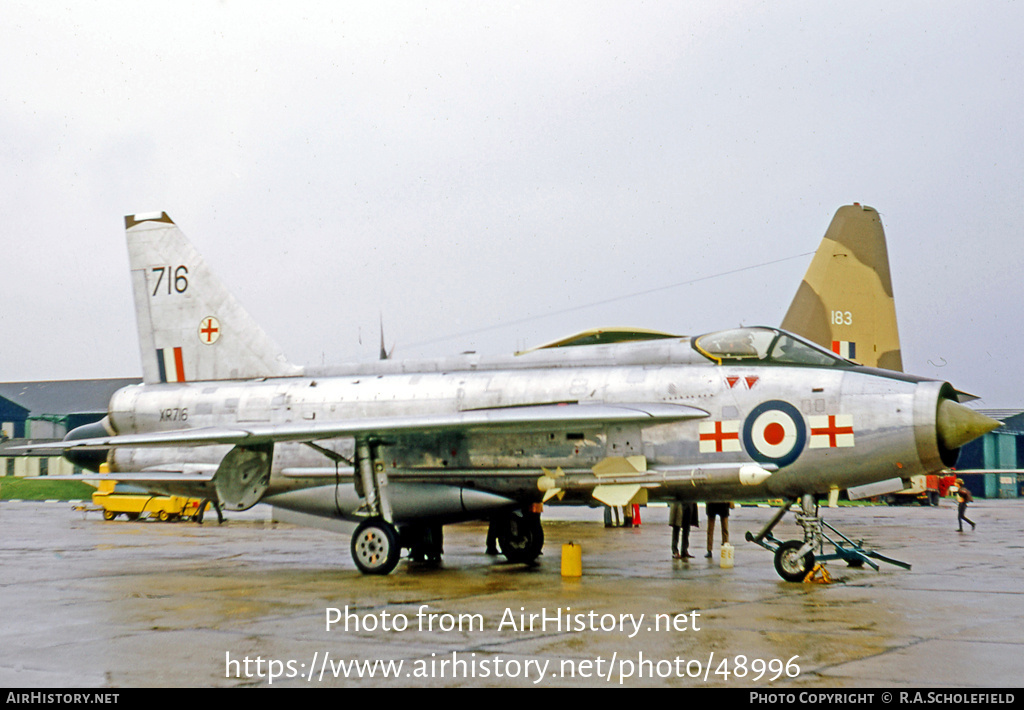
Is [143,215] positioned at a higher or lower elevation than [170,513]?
higher

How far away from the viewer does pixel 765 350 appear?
11.9 meters

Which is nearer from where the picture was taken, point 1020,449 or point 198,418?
point 198,418

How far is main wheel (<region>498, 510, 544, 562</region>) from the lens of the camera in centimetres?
1414

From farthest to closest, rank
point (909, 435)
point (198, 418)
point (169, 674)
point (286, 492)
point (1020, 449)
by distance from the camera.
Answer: point (1020, 449), point (198, 418), point (286, 492), point (909, 435), point (169, 674)

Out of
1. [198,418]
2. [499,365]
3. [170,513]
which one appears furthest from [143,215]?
[170,513]

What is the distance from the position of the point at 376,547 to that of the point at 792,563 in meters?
5.18

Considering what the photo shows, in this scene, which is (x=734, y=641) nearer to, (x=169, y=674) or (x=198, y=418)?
(x=169, y=674)

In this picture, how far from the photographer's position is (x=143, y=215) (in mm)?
15820

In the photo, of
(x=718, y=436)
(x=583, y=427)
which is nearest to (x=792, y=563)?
(x=718, y=436)

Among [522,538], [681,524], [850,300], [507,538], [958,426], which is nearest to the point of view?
[958,426]

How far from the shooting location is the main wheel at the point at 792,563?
37.3 feet

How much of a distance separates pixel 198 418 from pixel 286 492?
6.79ft

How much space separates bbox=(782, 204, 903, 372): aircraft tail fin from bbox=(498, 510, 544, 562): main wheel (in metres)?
11.5

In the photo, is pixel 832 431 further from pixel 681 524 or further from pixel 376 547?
pixel 376 547
